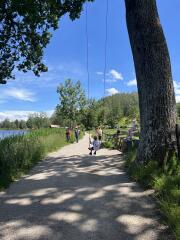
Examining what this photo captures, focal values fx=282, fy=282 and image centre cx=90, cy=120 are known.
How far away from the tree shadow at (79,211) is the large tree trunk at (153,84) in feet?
4.68

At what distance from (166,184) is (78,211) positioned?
203 cm

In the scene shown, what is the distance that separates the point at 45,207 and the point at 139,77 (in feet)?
16.3

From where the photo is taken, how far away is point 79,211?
5078mm

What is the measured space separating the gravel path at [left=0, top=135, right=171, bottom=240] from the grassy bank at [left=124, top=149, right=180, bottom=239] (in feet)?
0.69

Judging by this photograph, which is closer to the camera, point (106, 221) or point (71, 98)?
point (106, 221)

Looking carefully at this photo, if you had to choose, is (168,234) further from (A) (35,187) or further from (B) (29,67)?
(B) (29,67)

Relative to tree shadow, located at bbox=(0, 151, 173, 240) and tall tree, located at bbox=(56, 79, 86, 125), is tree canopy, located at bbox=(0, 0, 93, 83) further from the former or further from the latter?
tall tree, located at bbox=(56, 79, 86, 125)

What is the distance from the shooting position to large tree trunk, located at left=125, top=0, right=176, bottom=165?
799 cm

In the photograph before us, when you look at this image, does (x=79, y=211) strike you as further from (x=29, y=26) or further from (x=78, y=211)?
(x=29, y=26)

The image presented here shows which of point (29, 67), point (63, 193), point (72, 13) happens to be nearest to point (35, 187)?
point (63, 193)

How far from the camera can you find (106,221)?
4605 mm

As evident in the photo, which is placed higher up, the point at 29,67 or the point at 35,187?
the point at 29,67

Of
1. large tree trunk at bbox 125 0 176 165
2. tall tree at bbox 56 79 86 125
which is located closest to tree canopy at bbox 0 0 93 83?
large tree trunk at bbox 125 0 176 165

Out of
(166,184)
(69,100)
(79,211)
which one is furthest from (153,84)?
(69,100)
